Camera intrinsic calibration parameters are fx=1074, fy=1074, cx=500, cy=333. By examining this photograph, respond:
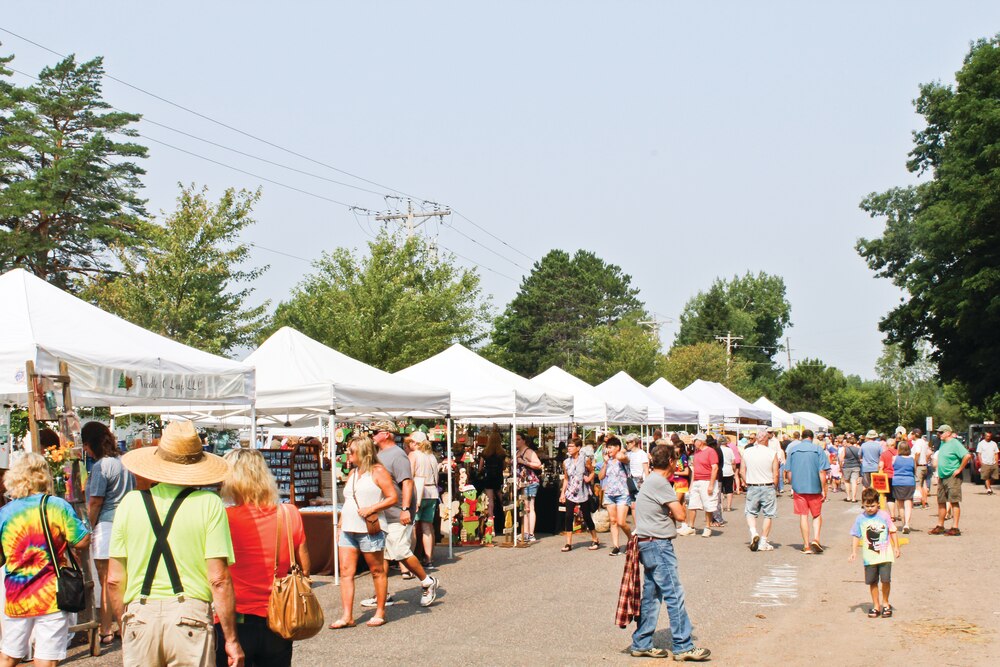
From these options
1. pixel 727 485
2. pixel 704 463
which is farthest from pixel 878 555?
pixel 727 485

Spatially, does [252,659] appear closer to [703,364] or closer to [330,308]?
[330,308]

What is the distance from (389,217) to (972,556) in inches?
1585

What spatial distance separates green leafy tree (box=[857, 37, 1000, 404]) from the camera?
38.8 metres

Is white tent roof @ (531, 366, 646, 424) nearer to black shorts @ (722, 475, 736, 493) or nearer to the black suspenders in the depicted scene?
black shorts @ (722, 475, 736, 493)

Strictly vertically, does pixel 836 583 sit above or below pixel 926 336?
below

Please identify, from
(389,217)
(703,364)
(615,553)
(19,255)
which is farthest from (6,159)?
(703,364)

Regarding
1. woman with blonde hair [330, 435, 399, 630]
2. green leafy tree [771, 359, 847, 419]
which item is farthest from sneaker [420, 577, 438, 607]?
green leafy tree [771, 359, 847, 419]

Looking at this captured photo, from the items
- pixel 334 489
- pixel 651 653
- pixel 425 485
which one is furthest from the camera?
pixel 425 485

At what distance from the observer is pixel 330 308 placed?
33.5 meters

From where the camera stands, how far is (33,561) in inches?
244

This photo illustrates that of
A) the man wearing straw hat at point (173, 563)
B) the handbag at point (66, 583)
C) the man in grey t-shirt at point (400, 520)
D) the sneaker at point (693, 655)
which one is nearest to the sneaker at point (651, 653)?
the sneaker at point (693, 655)

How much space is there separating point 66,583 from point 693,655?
4.50 m

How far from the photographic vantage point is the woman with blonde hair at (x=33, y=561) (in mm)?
6121

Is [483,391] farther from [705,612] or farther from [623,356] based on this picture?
[623,356]
